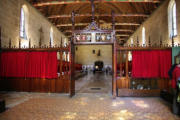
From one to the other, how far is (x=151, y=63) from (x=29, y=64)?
5.01 m

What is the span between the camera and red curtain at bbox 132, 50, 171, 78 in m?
5.66

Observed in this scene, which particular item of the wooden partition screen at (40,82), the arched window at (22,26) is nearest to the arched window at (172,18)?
the wooden partition screen at (40,82)

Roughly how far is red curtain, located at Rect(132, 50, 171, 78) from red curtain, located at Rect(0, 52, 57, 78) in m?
3.31

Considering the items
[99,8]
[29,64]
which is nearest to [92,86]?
[29,64]

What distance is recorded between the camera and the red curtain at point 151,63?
5.66m

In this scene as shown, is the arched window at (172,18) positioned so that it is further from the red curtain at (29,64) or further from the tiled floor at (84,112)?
the red curtain at (29,64)

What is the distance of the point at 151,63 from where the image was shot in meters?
5.75

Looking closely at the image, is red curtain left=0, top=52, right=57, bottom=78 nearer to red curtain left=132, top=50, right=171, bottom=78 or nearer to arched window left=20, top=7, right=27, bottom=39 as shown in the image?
red curtain left=132, top=50, right=171, bottom=78

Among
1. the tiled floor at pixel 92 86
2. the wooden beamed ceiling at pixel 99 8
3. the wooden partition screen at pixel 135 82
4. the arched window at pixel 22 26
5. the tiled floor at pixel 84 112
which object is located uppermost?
the wooden beamed ceiling at pixel 99 8

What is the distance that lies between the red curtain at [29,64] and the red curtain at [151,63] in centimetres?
331

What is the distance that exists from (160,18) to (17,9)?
928 cm

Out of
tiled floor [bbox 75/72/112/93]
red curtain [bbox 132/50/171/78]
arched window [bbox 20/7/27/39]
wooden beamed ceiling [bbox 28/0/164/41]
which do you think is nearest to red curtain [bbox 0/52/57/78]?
tiled floor [bbox 75/72/112/93]

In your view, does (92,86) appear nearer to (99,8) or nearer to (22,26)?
(22,26)

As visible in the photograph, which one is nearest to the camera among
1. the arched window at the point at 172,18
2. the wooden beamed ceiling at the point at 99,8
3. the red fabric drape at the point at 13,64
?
the red fabric drape at the point at 13,64
